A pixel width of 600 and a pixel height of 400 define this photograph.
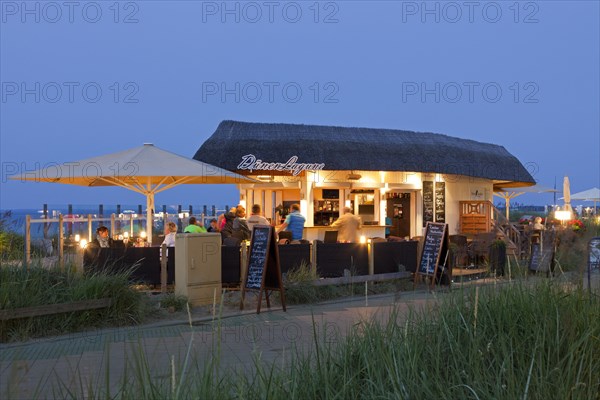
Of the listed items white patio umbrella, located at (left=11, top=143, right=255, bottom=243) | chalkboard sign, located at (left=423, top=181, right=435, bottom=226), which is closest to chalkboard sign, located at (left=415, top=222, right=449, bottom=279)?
white patio umbrella, located at (left=11, top=143, right=255, bottom=243)

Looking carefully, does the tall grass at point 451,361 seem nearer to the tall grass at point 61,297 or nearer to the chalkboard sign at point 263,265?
the tall grass at point 61,297

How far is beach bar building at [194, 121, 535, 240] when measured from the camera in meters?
20.2

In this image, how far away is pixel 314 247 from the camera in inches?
542

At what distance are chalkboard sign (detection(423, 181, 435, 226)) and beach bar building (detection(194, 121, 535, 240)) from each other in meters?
0.03

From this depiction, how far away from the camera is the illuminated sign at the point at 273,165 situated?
64.4 feet

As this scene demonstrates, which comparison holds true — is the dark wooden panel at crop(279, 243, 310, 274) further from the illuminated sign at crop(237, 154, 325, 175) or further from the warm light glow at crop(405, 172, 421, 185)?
the warm light glow at crop(405, 172, 421, 185)

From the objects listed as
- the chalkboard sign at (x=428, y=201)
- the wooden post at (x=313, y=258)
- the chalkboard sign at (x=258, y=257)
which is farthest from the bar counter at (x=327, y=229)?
the chalkboard sign at (x=258, y=257)

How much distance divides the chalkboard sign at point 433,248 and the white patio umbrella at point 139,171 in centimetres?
376

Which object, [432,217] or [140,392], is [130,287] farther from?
[432,217]

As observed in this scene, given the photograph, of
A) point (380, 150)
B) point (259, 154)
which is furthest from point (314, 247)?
point (380, 150)

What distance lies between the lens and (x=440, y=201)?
23.7m

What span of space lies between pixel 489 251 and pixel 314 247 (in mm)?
5432

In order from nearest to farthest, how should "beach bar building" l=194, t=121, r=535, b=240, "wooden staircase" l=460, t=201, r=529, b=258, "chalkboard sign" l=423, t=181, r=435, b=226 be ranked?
"beach bar building" l=194, t=121, r=535, b=240 → "wooden staircase" l=460, t=201, r=529, b=258 → "chalkboard sign" l=423, t=181, r=435, b=226

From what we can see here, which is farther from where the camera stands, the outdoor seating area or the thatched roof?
the thatched roof
